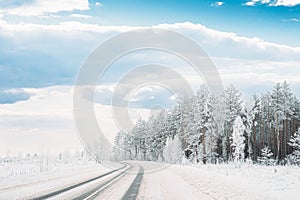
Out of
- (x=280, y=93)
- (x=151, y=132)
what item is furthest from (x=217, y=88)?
(x=151, y=132)

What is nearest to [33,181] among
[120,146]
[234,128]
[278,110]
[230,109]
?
[234,128]

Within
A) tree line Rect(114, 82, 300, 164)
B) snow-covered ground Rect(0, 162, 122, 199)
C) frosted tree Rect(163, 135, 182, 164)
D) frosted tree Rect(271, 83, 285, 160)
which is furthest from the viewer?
frosted tree Rect(163, 135, 182, 164)

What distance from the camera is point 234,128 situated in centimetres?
5650

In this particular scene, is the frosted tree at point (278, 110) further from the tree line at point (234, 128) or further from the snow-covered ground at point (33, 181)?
the snow-covered ground at point (33, 181)

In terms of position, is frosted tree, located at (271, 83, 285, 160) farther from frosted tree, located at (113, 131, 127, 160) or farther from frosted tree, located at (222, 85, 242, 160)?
frosted tree, located at (113, 131, 127, 160)

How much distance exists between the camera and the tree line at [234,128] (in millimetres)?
59750

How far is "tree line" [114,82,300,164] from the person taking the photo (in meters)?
59.8

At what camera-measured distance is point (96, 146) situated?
155 m

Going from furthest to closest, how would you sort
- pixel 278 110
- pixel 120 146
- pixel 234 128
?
pixel 120 146 < pixel 278 110 < pixel 234 128

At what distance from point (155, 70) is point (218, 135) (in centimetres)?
1796

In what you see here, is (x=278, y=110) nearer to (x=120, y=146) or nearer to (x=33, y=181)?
(x=33, y=181)

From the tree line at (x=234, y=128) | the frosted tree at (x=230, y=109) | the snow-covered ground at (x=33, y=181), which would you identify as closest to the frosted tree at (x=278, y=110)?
the tree line at (x=234, y=128)

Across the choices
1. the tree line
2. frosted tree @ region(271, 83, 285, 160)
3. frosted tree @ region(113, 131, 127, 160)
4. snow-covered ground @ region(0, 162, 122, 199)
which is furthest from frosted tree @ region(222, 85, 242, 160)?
frosted tree @ region(113, 131, 127, 160)

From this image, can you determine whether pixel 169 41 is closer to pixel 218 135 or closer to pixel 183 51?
pixel 183 51
